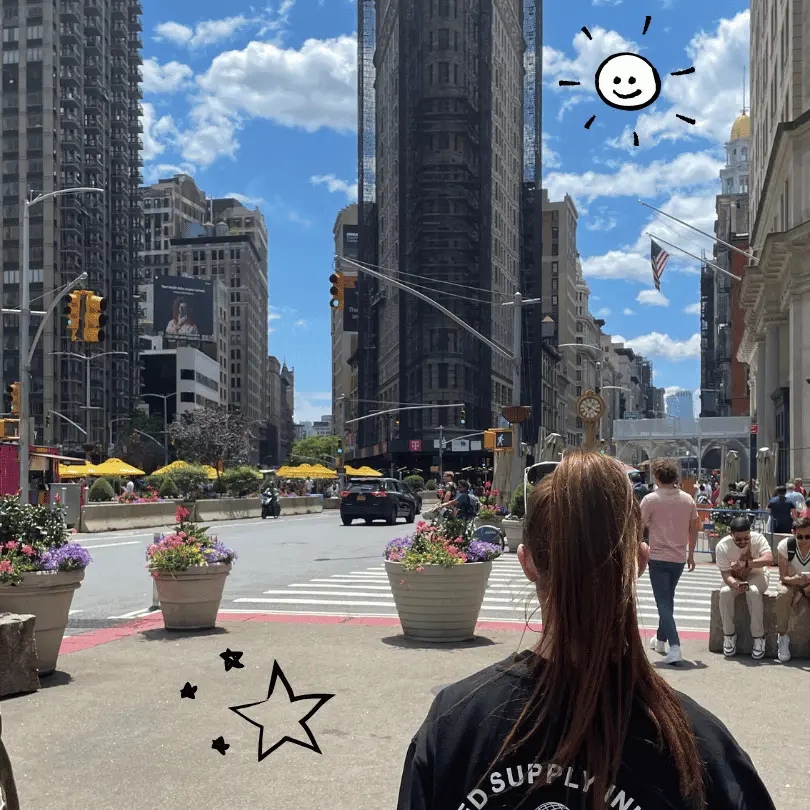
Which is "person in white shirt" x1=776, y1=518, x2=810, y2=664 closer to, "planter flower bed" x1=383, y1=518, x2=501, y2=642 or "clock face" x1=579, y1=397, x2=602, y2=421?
"planter flower bed" x1=383, y1=518, x2=501, y2=642

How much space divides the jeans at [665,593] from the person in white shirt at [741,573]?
0.62m

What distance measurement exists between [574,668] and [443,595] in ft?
29.1

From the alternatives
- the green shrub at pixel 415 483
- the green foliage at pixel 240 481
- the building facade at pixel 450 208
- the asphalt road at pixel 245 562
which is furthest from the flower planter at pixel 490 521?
the building facade at pixel 450 208

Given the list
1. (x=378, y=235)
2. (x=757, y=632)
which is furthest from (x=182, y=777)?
(x=378, y=235)

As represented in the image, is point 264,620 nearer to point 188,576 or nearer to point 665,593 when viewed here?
point 188,576

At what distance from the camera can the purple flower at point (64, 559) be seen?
347 inches

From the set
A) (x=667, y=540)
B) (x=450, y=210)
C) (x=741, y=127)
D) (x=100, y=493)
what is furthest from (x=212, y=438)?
(x=741, y=127)

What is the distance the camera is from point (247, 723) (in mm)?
7086

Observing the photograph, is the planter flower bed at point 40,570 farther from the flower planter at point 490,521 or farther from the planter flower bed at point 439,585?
the flower planter at point 490,521

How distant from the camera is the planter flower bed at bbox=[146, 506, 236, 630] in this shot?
10992mm

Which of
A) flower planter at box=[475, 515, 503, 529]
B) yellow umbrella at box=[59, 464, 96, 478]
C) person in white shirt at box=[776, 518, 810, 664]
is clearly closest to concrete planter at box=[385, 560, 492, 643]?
person in white shirt at box=[776, 518, 810, 664]

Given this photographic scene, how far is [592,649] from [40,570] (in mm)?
7811

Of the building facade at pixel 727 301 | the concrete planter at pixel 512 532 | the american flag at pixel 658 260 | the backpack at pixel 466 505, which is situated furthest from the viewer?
the building facade at pixel 727 301

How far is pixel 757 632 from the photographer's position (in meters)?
9.88
